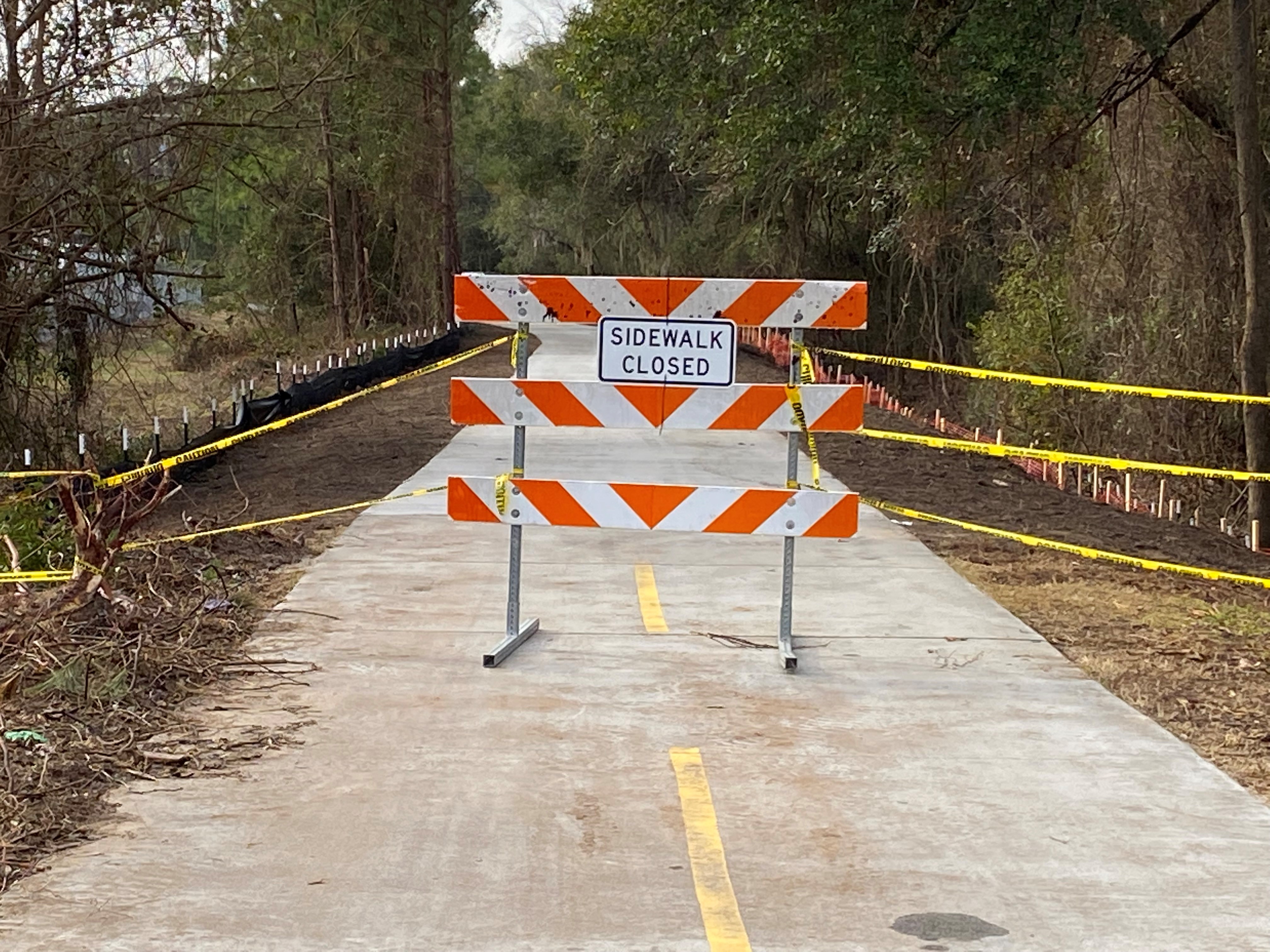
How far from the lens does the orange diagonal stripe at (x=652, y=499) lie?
752cm

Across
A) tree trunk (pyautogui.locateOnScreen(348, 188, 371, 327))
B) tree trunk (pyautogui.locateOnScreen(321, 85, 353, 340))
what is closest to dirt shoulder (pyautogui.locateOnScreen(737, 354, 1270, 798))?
tree trunk (pyautogui.locateOnScreen(321, 85, 353, 340))

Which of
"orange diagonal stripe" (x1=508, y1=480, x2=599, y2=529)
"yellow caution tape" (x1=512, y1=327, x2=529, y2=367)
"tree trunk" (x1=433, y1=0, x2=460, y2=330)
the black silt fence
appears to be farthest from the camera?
"tree trunk" (x1=433, y1=0, x2=460, y2=330)

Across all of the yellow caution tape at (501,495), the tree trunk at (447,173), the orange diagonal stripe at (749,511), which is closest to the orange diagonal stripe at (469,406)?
the yellow caution tape at (501,495)

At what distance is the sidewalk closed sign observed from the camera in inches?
292

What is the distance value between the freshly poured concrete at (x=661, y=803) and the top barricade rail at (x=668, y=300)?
67.0 inches

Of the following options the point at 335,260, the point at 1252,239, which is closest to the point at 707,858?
the point at 1252,239

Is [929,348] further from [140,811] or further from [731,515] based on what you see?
[140,811]

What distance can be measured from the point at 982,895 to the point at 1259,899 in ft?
2.84

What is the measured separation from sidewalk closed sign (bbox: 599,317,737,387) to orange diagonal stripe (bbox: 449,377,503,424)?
61 centimetres

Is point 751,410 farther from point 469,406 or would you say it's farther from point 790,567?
point 469,406

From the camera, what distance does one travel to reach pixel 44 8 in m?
13.6

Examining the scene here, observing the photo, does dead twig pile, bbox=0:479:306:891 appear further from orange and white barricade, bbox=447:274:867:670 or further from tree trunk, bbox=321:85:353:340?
tree trunk, bbox=321:85:353:340

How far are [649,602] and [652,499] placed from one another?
1.68 m

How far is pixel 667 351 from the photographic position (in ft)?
24.5
